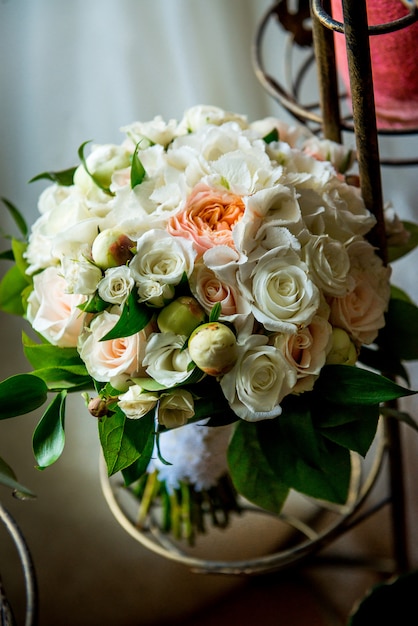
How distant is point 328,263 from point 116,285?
170 millimetres

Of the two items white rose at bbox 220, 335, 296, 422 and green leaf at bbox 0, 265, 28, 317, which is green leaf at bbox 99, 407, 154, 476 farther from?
green leaf at bbox 0, 265, 28, 317

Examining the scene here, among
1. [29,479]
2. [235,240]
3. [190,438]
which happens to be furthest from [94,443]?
[235,240]

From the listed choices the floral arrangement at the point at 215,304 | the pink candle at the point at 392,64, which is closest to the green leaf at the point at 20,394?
the floral arrangement at the point at 215,304

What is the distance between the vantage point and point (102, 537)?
40.6 inches

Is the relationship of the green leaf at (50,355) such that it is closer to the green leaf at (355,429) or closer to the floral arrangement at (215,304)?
the floral arrangement at (215,304)

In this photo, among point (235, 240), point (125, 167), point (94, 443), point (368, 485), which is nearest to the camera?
point (235, 240)

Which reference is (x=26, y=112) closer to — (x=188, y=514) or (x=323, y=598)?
(x=188, y=514)

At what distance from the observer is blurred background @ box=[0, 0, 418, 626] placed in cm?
92

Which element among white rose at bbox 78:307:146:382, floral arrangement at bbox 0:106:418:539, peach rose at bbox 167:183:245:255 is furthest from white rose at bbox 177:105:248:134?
white rose at bbox 78:307:146:382

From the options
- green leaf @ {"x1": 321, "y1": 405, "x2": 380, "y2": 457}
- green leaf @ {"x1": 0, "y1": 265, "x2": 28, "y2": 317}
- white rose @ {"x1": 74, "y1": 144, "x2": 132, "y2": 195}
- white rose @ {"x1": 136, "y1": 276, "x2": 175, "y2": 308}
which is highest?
white rose @ {"x1": 74, "y1": 144, "x2": 132, "y2": 195}

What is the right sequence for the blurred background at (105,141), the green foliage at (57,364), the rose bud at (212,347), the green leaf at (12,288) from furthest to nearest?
the blurred background at (105,141)
the green leaf at (12,288)
the green foliage at (57,364)
the rose bud at (212,347)

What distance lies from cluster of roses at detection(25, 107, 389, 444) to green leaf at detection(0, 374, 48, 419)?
0.04 meters

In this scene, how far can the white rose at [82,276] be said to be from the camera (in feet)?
1.78

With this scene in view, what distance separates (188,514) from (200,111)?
1.66 feet
